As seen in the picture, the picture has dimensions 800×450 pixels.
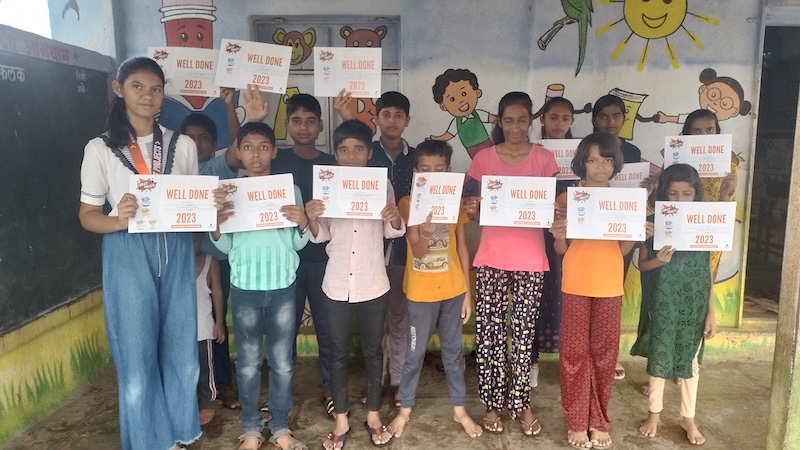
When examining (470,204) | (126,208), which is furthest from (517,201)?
(126,208)

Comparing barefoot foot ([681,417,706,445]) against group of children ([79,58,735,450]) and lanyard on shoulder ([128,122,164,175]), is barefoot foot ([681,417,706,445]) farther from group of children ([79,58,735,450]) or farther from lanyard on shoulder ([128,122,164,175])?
lanyard on shoulder ([128,122,164,175])

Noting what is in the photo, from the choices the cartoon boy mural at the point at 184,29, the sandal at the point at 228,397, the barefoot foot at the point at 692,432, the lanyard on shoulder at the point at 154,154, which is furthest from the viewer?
the cartoon boy mural at the point at 184,29

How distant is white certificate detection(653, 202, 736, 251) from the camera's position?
281 cm

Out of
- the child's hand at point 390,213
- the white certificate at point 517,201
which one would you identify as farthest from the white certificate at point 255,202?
the white certificate at point 517,201

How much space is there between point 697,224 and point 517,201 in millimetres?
974

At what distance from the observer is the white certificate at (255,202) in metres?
2.71

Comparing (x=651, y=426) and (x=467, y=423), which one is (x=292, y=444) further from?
(x=651, y=426)

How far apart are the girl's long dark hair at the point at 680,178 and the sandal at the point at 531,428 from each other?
151cm

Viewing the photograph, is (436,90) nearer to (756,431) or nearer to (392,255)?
(392,255)

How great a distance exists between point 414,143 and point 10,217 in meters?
2.81

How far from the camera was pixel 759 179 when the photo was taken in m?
7.18

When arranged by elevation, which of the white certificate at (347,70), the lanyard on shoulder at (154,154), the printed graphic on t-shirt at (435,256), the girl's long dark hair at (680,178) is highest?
the white certificate at (347,70)

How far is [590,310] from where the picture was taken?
2.93 metres

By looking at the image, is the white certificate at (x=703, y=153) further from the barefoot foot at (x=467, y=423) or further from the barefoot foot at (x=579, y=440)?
the barefoot foot at (x=467, y=423)
